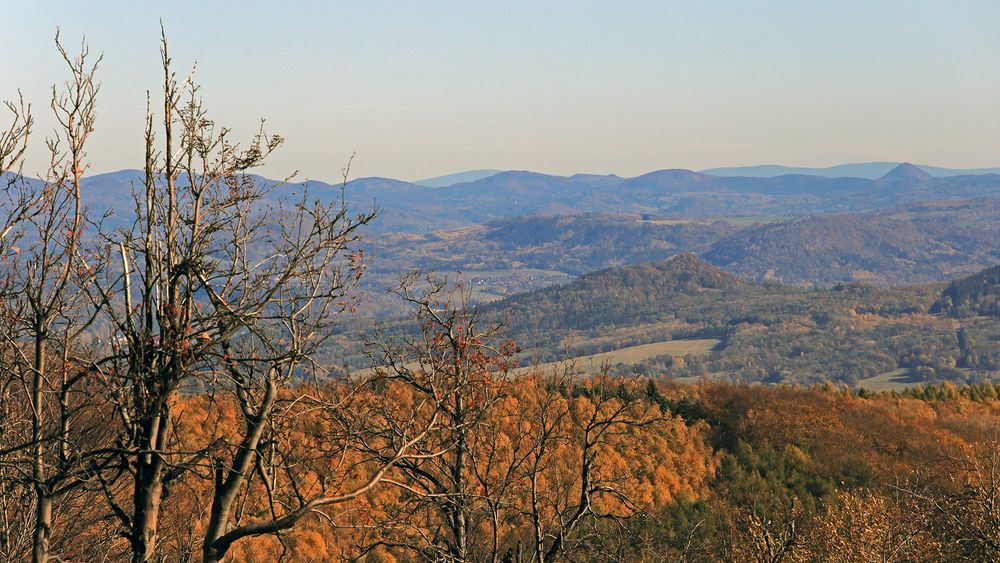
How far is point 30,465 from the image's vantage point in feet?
35.4

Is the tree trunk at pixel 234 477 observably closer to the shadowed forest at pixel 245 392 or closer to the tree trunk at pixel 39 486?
the shadowed forest at pixel 245 392

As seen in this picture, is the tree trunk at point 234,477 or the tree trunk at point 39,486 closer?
the tree trunk at point 234,477

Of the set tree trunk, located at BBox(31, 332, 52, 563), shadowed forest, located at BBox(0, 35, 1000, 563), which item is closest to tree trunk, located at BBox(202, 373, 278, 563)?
shadowed forest, located at BBox(0, 35, 1000, 563)

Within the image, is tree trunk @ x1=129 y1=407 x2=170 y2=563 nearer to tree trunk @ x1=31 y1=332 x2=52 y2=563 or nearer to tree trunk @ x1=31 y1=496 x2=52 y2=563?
tree trunk @ x1=31 y1=332 x2=52 y2=563

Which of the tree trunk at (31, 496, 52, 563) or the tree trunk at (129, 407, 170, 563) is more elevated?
the tree trunk at (129, 407, 170, 563)

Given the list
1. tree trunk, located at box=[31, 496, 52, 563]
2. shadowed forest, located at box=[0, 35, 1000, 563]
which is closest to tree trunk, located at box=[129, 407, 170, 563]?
shadowed forest, located at box=[0, 35, 1000, 563]

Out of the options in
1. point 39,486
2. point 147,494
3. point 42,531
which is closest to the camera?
point 147,494

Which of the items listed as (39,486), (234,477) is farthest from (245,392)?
(39,486)

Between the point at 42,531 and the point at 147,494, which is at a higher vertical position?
the point at 147,494

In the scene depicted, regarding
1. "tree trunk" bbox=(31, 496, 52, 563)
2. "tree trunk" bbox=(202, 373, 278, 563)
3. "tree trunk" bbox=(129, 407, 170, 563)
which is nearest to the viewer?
"tree trunk" bbox=(129, 407, 170, 563)

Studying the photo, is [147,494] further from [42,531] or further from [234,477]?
[42,531]

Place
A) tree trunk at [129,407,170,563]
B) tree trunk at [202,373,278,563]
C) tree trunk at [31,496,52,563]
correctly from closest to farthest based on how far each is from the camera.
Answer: tree trunk at [129,407,170,563]
tree trunk at [202,373,278,563]
tree trunk at [31,496,52,563]

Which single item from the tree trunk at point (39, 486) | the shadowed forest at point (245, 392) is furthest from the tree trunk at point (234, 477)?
the tree trunk at point (39, 486)

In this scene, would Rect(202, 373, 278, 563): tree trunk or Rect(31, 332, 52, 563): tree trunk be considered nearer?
Rect(202, 373, 278, 563): tree trunk
